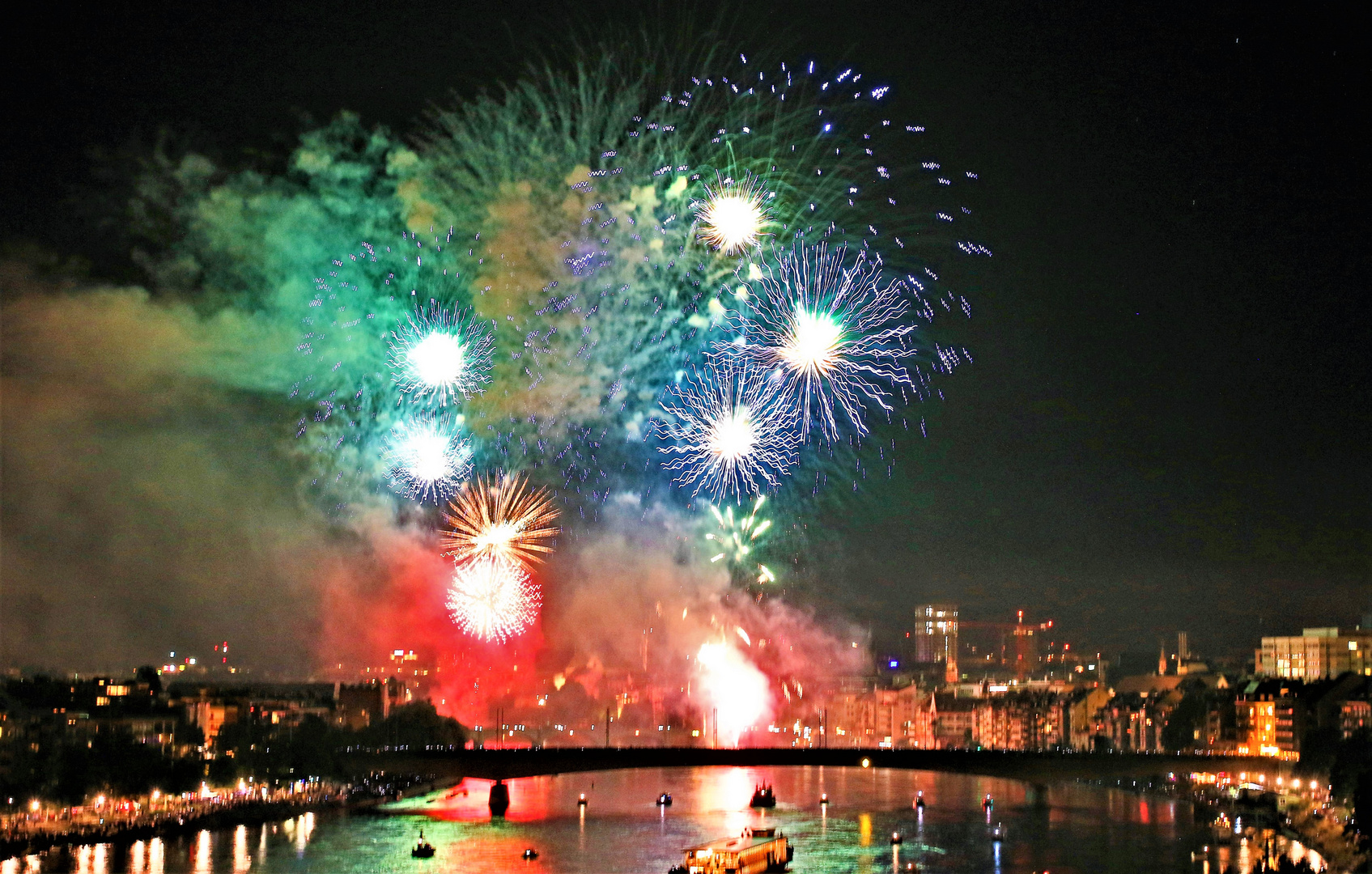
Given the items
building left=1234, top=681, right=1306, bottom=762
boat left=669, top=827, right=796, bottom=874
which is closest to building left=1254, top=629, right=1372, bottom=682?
building left=1234, top=681, right=1306, bottom=762

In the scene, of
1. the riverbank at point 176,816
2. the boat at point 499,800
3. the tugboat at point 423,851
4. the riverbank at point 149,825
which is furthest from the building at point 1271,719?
the tugboat at point 423,851

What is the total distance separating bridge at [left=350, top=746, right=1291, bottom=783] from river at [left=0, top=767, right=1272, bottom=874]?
1725mm

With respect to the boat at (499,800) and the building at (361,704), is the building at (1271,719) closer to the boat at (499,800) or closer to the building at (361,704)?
the boat at (499,800)

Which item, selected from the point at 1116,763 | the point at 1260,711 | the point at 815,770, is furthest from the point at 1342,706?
the point at 1116,763

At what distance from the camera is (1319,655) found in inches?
4407

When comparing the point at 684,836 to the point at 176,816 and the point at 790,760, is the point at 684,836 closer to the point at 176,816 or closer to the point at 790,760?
the point at 790,760

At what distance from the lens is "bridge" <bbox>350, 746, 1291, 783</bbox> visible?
163 feet

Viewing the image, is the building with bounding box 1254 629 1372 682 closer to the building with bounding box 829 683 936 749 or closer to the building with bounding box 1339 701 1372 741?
the building with bounding box 829 683 936 749

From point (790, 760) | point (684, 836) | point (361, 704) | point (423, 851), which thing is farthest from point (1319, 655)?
point (423, 851)

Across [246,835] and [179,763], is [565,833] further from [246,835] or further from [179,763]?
[179,763]

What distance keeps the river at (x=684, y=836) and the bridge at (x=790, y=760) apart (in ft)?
5.66

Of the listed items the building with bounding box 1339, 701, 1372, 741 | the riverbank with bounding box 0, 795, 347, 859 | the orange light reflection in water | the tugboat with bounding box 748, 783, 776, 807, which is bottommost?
the orange light reflection in water

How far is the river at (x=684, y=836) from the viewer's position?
38750 mm

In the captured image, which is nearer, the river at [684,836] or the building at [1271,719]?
the river at [684,836]
